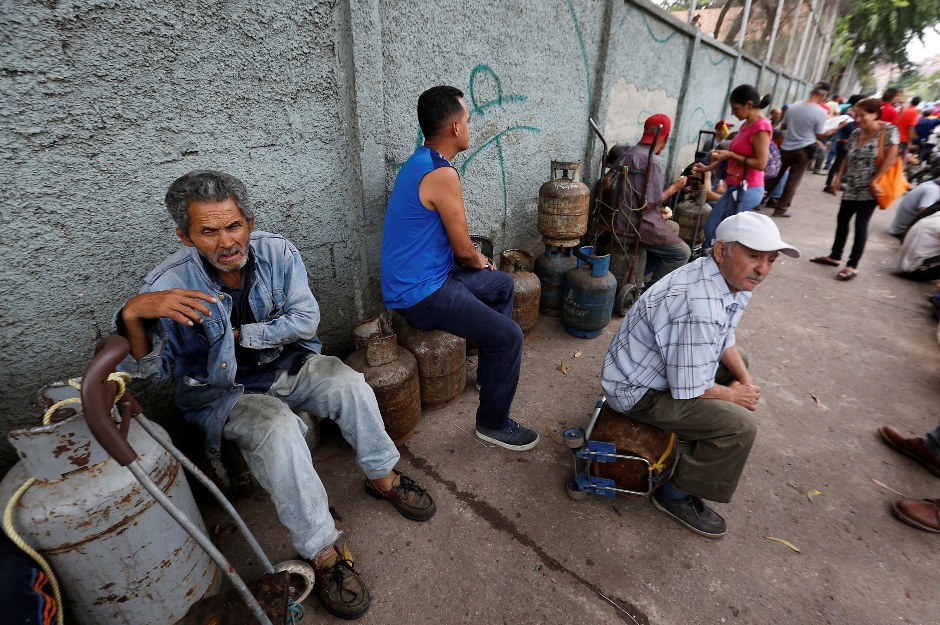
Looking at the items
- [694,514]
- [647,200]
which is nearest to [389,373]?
[694,514]

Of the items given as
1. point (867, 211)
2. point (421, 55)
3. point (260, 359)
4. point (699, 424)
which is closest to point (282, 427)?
point (260, 359)

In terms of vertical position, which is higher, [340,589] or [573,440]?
[573,440]

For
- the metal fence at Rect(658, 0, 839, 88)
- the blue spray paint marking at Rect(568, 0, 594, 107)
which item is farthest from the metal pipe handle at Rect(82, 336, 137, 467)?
the metal fence at Rect(658, 0, 839, 88)

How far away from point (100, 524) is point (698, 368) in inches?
101

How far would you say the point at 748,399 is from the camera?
7.29 feet

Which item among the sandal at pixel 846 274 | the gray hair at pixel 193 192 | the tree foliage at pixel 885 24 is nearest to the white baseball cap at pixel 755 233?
the gray hair at pixel 193 192

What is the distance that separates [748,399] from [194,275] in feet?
9.50

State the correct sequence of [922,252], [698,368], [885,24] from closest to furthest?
[698,368] → [922,252] → [885,24]

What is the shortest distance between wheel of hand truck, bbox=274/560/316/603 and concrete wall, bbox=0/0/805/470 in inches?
59.0

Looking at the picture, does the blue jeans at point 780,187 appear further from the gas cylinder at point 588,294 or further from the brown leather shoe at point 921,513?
the brown leather shoe at point 921,513

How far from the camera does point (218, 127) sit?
235 centimetres

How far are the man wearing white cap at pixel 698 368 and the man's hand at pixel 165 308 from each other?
2080mm

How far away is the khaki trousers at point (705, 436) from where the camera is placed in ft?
6.97

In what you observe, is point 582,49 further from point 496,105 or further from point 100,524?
point 100,524
